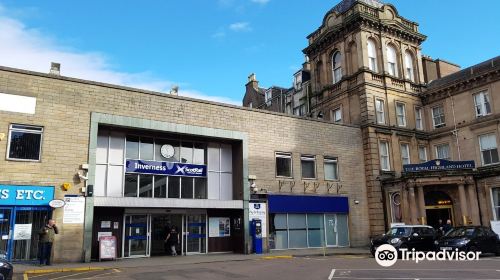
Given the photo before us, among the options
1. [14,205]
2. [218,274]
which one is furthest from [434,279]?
[14,205]

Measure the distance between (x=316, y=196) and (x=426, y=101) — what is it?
1326cm

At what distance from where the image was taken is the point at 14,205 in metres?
18.2

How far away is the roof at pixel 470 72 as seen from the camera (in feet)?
96.8

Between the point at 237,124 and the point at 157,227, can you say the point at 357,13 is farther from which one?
the point at 157,227

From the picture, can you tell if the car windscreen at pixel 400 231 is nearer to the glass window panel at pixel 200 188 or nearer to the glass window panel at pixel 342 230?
the glass window panel at pixel 342 230

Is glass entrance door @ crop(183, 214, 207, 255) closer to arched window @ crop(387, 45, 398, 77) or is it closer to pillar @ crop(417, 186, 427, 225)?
pillar @ crop(417, 186, 427, 225)

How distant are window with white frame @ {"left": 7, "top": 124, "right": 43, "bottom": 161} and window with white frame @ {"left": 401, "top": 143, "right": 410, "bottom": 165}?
23421 millimetres

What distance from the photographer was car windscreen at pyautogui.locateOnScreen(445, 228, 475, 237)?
20.1m

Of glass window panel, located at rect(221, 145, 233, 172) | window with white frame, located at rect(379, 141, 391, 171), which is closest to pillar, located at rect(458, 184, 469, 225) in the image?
window with white frame, located at rect(379, 141, 391, 171)

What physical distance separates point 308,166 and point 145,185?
403 inches

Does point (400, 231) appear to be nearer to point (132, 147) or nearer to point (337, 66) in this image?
point (132, 147)

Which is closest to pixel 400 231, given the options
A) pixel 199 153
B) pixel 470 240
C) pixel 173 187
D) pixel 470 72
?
pixel 470 240

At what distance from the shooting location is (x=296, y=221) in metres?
26.1

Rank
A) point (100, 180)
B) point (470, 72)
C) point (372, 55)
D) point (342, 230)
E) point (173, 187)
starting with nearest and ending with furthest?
point (100, 180) → point (173, 187) → point (342, 230) → point (470, 72) → point (372, 55)
